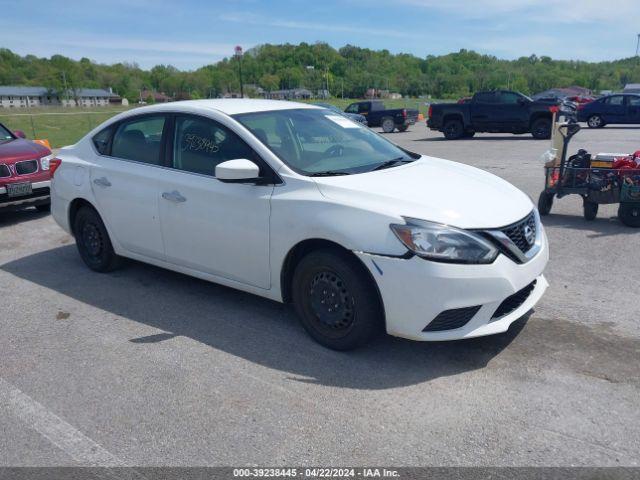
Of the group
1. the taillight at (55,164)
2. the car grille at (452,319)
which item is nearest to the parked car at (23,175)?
the taillight at (55,164)

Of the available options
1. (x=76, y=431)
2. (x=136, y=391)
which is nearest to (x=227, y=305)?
(x=136, y=391)

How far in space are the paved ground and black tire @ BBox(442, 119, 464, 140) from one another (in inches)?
717

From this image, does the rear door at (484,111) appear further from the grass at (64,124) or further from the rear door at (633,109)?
the grass at (64,124)

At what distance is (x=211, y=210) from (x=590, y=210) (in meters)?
5.30

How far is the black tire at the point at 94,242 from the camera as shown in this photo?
18.9 feet

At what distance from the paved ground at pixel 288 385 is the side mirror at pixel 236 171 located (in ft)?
3.91

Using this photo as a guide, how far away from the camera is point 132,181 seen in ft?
17.2

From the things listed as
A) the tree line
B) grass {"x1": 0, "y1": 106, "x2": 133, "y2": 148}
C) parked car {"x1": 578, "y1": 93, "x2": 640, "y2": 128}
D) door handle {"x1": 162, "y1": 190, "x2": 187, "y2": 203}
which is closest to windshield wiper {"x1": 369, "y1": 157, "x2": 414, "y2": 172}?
door handle {"x1": 162, "y1": 190, "x2": 187, "y2": 203}

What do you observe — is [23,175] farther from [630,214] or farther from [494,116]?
[494,116]

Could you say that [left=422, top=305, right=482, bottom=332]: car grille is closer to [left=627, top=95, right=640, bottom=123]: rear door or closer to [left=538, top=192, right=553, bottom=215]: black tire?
[left=538, top=192, right=553, bottom=215]: black tire

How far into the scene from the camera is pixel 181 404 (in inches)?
137

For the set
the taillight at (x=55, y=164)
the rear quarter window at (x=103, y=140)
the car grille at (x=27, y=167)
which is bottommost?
the car grille at (x=27, y=167)

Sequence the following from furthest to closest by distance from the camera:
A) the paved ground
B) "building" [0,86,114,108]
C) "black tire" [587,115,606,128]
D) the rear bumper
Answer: "building" [0,86,114,108]
"black tire" [587,115,606,128]
the rear bumper
the paved ground

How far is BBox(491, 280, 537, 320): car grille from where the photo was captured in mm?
3740
